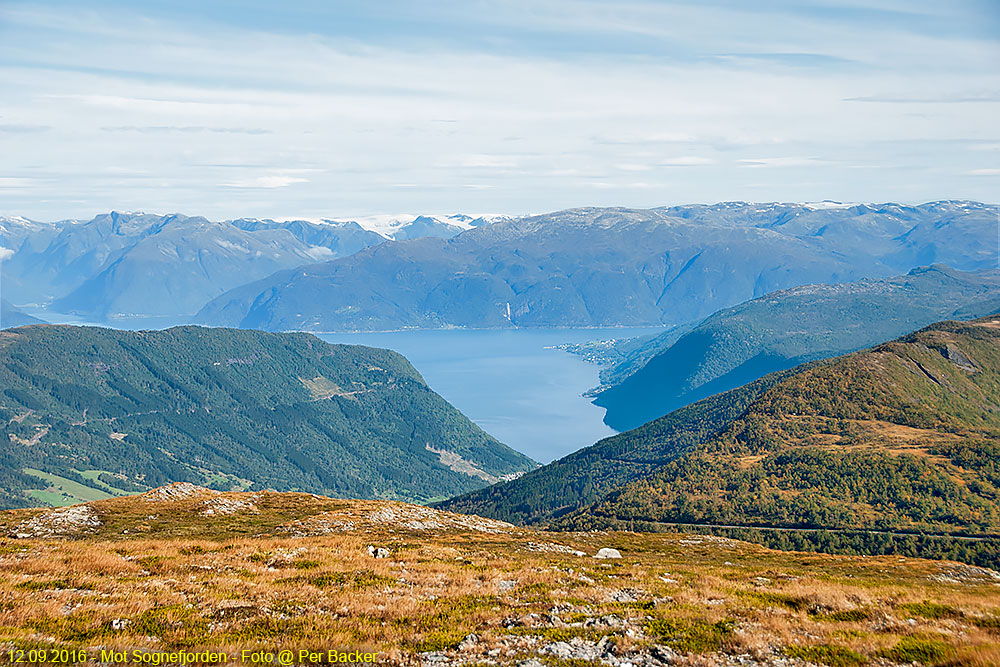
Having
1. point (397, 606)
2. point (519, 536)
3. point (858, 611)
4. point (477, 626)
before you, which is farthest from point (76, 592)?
point (519, 536)

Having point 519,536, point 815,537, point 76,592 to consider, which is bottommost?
point 815,537

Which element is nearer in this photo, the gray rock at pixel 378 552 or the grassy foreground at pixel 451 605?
the grassy foreground at pixel 451 605

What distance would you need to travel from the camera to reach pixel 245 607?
29.2m

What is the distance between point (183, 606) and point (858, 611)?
25.8 m

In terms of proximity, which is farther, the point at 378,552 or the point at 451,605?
the point at 378,552

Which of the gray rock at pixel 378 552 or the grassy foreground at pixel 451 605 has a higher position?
the grassy foreground at pixel 451 605

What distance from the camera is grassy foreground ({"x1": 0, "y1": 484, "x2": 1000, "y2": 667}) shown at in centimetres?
2500

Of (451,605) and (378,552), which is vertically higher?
(451,605)

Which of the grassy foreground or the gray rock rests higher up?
the grassy foreground

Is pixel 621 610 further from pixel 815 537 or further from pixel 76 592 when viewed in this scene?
pixel 815 537

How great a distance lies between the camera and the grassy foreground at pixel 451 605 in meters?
25.0

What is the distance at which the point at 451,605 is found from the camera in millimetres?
31031

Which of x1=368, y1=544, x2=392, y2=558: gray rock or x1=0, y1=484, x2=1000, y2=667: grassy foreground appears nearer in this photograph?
x1=0, y1=484, x2=1000, y2=667: grassy foreground

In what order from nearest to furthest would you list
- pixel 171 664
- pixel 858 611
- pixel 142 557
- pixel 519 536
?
pixel 171 664
pixel 858 611
pixel 142 557
pixel 519 536
